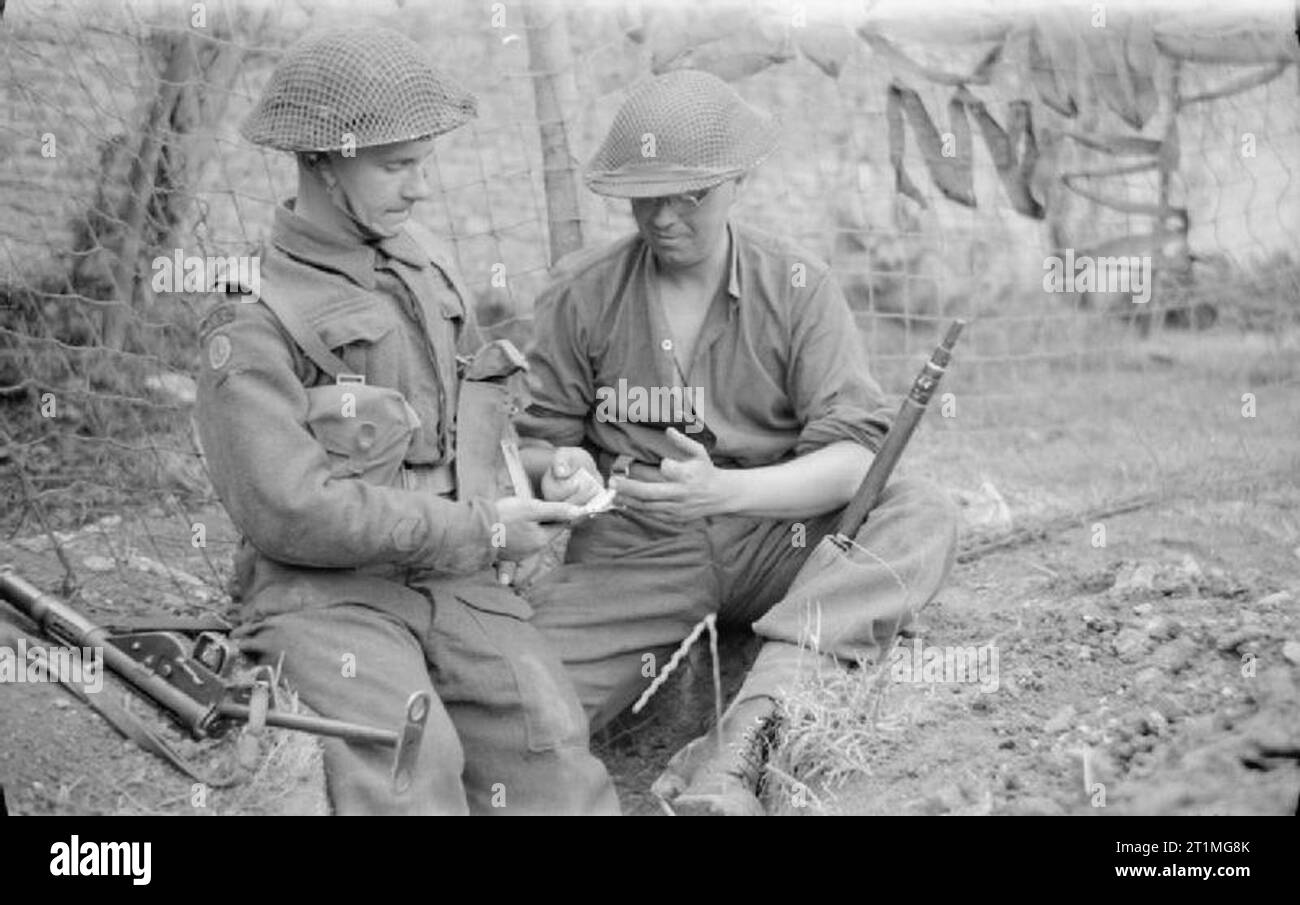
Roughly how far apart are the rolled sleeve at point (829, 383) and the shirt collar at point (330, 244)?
3.76ft

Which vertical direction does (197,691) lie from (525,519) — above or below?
below

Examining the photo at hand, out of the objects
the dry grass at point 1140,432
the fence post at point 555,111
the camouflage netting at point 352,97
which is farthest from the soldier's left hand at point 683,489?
the dry grass at point 1140,432

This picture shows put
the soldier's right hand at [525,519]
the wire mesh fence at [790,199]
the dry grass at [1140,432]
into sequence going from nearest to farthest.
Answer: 1. the soldier's right hand at [525,519]
2. the wire mesh fence at [790,199]
3. the dry grass at [1140,432]

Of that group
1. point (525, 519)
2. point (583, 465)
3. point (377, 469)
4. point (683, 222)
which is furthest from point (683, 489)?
point (377, 469)

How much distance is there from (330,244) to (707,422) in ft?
3.72

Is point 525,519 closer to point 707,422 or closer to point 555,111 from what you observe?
point 707,422

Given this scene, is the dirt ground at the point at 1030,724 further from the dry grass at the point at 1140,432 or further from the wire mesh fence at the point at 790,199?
the dry grass at the point at 1140,432

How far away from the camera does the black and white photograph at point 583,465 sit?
13.9ft

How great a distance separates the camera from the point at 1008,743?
14.9 feet

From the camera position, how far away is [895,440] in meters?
4.89

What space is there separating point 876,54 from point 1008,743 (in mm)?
3353
